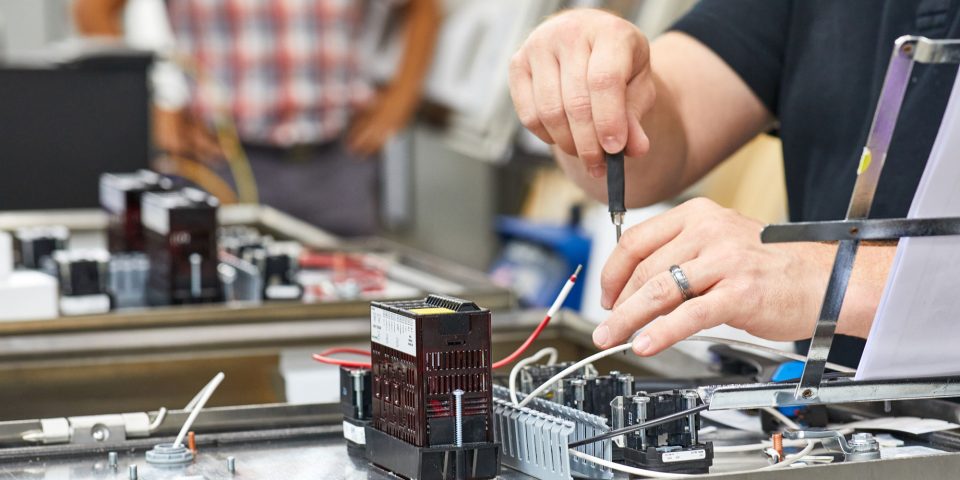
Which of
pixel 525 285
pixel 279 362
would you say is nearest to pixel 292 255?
pixel 279 362

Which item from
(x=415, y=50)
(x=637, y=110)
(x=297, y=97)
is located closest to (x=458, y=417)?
(x=637, y=110)

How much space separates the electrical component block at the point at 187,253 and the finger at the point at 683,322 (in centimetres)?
85

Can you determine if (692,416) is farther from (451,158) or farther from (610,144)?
(451,158)

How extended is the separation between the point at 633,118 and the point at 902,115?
1.06 feet

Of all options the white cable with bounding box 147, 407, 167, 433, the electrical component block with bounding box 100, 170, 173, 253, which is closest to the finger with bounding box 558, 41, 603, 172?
the white cable with bounding box 147, 407, 167, 433

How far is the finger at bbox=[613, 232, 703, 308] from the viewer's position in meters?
0.84

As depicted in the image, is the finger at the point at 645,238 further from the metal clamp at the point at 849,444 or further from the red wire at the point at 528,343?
the metal clamp at the point at 849,444

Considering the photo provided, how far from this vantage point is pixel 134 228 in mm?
1720

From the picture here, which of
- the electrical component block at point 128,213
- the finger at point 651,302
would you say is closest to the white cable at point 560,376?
the finger at point 651,302

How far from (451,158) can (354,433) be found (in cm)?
437

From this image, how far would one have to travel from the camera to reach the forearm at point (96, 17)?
389 cm

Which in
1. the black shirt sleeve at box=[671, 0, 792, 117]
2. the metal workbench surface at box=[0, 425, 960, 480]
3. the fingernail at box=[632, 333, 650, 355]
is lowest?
the metal workbench surface at box=[0, 425, 960, 480]

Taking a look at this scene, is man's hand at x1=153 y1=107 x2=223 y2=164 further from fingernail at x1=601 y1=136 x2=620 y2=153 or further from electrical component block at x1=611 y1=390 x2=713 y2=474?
electrical component block at x1=611 y1=390 x2=713 y2=474

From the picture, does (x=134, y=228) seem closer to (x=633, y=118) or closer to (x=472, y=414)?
(x=633, y=118)
